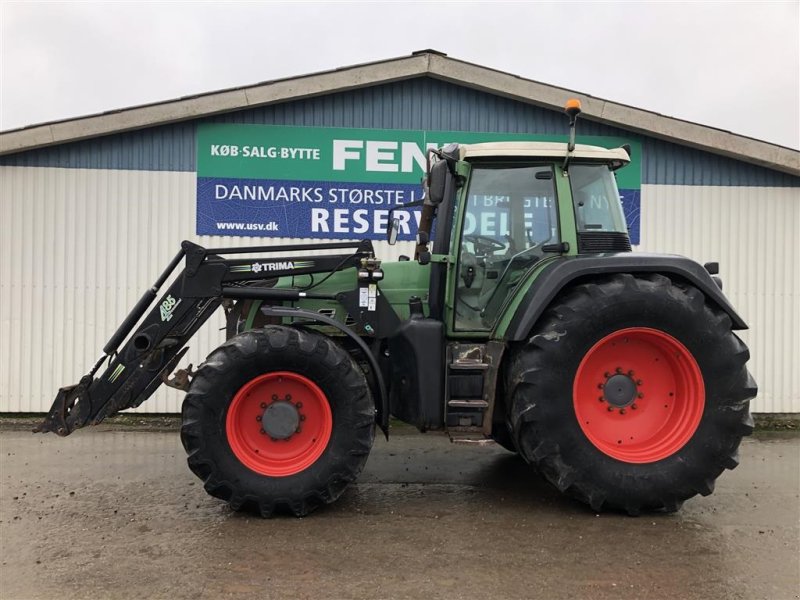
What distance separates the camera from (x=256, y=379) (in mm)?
4047

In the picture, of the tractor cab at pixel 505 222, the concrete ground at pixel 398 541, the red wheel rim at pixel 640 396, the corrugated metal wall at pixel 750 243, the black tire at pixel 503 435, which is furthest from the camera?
the corrugated metal wall at pixel 750 243

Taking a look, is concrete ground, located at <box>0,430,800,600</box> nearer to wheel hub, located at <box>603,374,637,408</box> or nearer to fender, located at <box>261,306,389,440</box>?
fender, located at <box>261,306,389,440</box>

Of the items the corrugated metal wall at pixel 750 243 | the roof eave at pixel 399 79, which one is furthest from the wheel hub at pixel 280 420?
the corrugated metal wall at pixel 750 243

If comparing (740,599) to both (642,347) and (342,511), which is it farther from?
(342,511)

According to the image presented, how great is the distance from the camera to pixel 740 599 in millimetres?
2977

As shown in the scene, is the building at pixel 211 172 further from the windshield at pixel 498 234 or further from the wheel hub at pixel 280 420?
the wheel hub at pixel 280 420

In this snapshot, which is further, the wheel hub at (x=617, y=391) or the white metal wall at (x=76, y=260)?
the white metal wall at (x=76, y=260)

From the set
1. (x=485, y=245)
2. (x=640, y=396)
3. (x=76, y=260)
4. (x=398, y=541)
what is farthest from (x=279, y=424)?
(x=76, y=260)

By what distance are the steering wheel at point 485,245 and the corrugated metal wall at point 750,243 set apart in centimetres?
400

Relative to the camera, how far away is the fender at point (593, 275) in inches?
156

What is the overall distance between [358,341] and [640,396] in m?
2.00

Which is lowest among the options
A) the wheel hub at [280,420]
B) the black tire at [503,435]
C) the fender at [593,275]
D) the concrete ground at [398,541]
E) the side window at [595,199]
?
the concrete ground at [398,541]

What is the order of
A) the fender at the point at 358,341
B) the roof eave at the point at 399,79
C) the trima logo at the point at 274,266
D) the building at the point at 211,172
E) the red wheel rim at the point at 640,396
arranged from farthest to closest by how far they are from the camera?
the building at the point at 211,172 → the roof eave at the point at 399,79 → the trima logo at the point at 274,266 → the fender at the point at 358,341 → the red wheel rim at the point at 640,396

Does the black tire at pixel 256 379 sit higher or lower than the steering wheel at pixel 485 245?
lower
